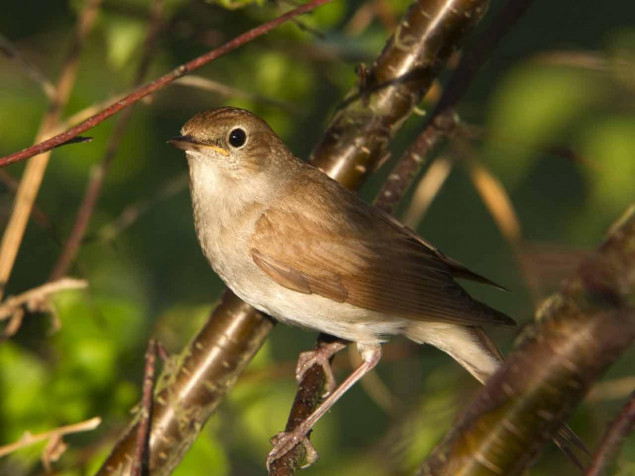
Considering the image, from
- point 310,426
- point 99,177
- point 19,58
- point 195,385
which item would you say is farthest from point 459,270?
point 19,58

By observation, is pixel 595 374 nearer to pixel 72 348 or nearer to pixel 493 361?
pixel 493 361

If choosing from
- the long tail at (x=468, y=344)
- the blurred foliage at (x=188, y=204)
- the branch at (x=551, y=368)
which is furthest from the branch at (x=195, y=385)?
the branch at (x=551, y=368)

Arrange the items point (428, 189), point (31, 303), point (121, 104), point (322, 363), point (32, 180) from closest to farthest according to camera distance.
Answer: point (121, 104)
point (31, 303)
point (322, 363)
point (32, 180)
point (428, 189)

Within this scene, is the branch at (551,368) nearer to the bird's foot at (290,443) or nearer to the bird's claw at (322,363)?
the bird's foot at (290,443)

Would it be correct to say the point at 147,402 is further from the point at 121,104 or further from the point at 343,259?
the point at 121,104

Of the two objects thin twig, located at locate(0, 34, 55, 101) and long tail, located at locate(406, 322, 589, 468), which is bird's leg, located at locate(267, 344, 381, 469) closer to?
long tail, located at locate(406, 322, 589, 468)

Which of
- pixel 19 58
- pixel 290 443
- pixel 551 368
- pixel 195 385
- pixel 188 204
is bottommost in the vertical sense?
pixel 551 368

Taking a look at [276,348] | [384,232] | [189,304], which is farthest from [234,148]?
[276,348]

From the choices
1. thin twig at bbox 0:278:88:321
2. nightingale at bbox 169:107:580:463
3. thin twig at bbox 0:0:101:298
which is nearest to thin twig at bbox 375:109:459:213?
nightingale at bbox 169:107:580:463

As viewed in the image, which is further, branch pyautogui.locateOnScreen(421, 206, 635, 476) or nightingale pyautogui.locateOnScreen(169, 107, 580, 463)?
nightingale pyautogui.locateOnScreen(169, 107, 580, 463)
